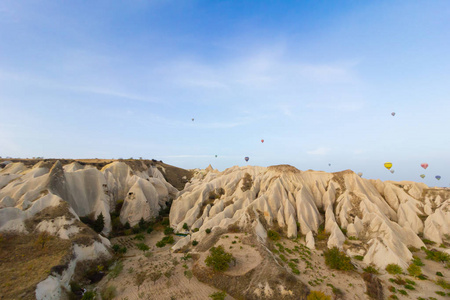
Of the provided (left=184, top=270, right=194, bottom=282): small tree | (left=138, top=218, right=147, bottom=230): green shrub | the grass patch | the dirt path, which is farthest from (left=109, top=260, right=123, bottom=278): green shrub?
(left=138, top=218, right=147, bottom=230): green shrub

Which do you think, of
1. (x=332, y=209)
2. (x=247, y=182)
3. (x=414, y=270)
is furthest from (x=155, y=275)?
(x=332, y=209)

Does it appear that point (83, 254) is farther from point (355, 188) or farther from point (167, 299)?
point (355, 188)

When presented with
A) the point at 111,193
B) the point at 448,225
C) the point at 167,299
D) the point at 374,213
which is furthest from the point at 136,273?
the point at 448,225

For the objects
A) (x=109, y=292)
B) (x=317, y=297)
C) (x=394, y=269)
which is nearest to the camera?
(x=317, y=297)

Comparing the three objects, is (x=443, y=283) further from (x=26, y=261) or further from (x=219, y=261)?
(x=26, y=261)

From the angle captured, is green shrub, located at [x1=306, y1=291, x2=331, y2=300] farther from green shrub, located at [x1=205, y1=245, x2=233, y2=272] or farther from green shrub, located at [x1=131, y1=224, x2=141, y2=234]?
green shrub, located at [x1=131, y1=224, x2=141, y2=234]

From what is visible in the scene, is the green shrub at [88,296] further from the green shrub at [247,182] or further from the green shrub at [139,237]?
the green shrub at [247,182]
